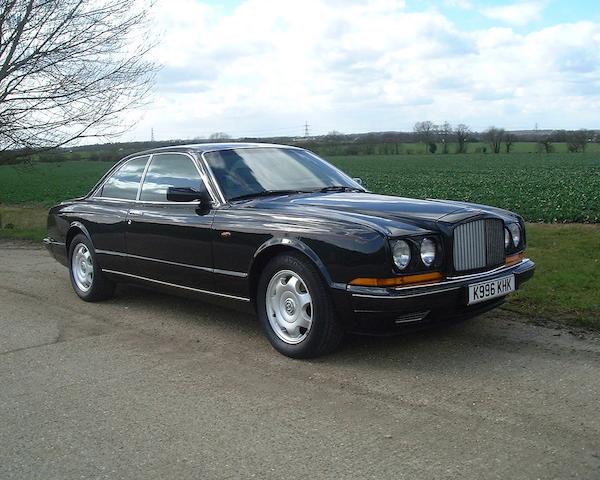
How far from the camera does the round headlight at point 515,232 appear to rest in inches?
215

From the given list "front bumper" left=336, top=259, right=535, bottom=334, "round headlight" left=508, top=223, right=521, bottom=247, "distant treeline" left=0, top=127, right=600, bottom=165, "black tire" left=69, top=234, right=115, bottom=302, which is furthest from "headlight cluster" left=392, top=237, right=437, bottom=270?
"distant treeline" left=0, top=127, right=600, bottom=165

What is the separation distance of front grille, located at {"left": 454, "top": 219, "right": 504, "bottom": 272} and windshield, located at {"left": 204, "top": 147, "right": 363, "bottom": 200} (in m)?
1.56

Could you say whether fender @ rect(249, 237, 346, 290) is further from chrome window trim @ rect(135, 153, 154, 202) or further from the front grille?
chrome window trim @ rect(135, 153, 154, 202)

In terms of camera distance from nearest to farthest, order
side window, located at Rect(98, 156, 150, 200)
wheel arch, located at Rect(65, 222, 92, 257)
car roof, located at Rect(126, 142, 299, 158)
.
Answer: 1. car roof, located at Rect(126, 142, 299, 158)
2. side window, located at Rect(98, 156, 150, 200)
3. wheel arch, located at Rect(65, 222, 92, 257)

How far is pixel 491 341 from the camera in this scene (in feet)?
17.4

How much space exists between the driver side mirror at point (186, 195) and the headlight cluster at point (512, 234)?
7.80 ft

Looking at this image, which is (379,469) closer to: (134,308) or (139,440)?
(139,440)

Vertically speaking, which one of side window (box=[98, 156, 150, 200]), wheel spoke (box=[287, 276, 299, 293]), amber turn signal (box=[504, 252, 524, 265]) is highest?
side window (box=[98, 156, 150, 200])

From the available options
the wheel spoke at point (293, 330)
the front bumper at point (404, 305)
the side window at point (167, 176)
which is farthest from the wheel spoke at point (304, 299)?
the side window at point (167, 176)

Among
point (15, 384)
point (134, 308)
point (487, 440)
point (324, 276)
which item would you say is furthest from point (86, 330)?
point (487, 440)

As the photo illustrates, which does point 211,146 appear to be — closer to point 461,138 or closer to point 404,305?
point 404,305

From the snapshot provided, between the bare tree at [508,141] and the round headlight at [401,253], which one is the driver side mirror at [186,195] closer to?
the round headlight at [401,253]

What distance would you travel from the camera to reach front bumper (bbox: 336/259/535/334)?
4.49 meters

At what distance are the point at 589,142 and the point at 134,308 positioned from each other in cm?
8234
